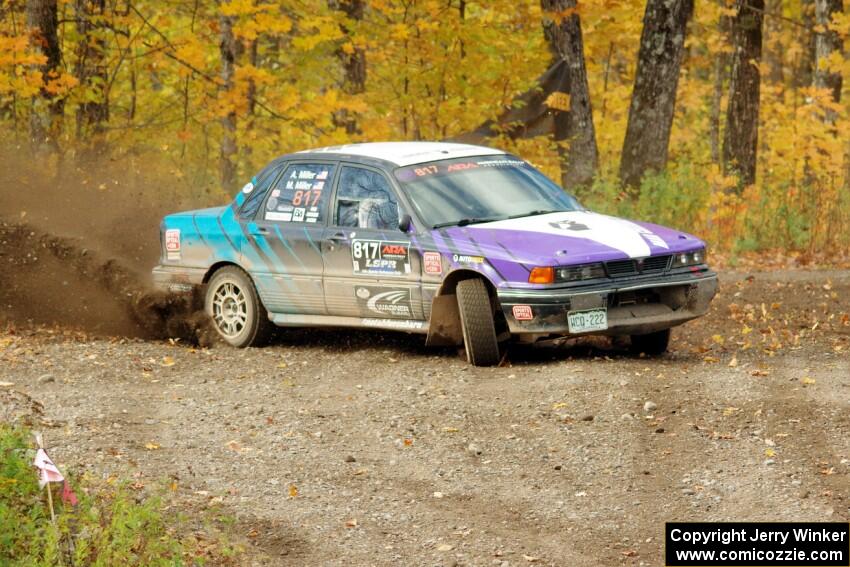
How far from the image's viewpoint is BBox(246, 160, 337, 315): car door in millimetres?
10477

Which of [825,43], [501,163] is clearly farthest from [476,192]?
[825,43]

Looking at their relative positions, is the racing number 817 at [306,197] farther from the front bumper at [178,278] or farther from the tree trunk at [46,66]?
the tree trunk at [46,66]

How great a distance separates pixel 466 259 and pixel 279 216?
2192 millimetres

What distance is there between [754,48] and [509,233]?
1300cm

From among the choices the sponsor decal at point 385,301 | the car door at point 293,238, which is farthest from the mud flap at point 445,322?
the car door at point 293,238

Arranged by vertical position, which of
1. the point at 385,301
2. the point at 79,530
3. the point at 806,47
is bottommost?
the point at 79,530

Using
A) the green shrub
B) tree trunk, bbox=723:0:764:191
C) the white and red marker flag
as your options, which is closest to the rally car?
the green shrub

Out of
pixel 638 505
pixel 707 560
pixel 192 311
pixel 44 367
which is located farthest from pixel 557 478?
pixel 192 311

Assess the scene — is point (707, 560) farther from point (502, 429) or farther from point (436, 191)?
point (436, 191)

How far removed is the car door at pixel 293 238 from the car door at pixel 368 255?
0.42 feet

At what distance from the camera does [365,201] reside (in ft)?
33.6

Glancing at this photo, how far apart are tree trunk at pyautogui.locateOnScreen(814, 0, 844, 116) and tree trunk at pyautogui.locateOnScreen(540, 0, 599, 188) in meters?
5.38

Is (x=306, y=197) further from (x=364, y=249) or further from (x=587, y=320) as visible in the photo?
(x=587, y=320)

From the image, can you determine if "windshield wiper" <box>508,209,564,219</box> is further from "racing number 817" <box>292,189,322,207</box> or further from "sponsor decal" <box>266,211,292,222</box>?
"sponsor decal" <box>266,211,292,222</box>
